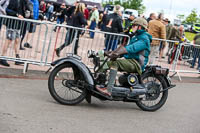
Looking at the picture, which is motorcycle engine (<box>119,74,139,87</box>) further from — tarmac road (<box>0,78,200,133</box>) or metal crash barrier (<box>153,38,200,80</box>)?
metal crash barrier (<box>153,38,200,80</box>)

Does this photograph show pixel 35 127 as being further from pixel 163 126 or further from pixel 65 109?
pixel 163 126

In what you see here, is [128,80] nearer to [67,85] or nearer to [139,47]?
[139,47]

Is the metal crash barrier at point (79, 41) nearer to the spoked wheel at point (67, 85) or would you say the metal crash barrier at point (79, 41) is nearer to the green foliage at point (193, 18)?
the spoked wheel at point (67, 85)

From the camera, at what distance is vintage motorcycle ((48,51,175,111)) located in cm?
702

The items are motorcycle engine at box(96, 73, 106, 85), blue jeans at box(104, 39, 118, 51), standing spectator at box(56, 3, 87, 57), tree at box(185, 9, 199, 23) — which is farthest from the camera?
tree at box(185, 9, 199, 23)

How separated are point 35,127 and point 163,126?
221 centimetres

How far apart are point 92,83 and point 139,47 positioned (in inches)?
41.9

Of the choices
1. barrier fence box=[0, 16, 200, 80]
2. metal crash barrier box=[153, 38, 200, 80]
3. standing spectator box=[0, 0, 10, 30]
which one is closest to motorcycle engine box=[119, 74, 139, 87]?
barrier fence box=[0, 16, 200, 80]

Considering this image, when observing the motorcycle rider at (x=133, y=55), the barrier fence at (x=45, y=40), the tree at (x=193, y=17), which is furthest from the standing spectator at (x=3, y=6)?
the tree at (x=193, y=17)

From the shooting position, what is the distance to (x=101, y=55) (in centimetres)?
714

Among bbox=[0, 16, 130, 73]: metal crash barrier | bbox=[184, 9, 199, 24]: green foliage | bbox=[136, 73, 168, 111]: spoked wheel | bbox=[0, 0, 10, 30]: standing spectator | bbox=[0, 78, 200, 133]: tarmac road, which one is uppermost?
bbox=[184, 9, 199, 24]: green foliage

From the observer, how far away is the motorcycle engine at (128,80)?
24.1ft

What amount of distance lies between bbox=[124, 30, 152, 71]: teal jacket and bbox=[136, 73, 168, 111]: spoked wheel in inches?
14.9

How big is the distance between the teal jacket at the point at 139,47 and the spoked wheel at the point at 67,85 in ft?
3.22
